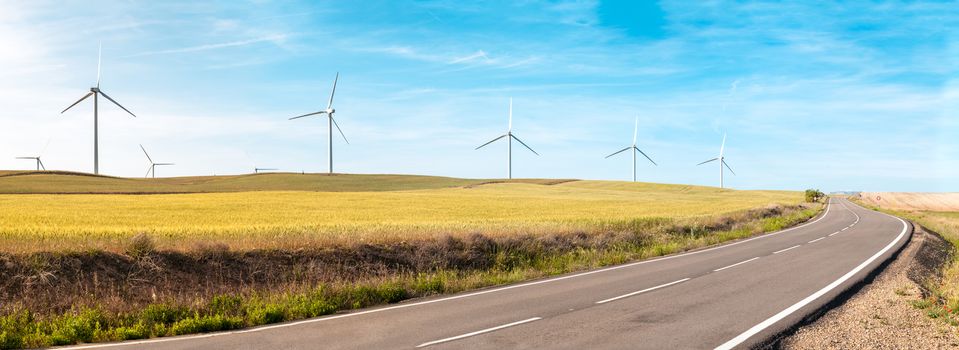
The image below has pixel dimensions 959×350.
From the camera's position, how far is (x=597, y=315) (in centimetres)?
1145

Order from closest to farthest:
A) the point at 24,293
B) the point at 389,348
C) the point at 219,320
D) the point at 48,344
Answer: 1. the point at 389,348
2. the point at 48,344
3. the point at 219,320
4. the point at 24,293

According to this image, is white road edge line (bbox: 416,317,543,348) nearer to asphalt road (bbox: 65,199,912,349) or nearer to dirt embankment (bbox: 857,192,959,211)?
asphalt road (bbox: 65,199,912,349)

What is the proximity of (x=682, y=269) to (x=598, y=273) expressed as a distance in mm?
2579

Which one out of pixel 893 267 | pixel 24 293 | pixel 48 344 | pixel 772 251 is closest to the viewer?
pixel 48 344

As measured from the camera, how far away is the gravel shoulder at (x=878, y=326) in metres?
9.47

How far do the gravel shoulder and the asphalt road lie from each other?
0.42 meters

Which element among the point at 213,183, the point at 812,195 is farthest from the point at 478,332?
the point at 812,195

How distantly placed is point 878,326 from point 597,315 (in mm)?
4466

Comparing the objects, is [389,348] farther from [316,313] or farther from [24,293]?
[24,293]

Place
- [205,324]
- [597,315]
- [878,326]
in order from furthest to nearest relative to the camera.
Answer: [597,315] → [205,324] → [878,326]

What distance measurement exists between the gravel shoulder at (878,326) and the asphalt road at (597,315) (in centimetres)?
42

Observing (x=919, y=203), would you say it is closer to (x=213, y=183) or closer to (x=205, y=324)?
(x=213, y=183)

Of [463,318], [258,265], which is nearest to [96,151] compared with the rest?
[258,265]

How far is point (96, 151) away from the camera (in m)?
86.9
